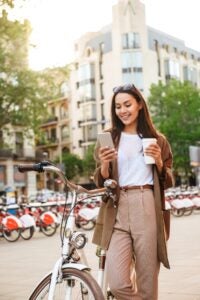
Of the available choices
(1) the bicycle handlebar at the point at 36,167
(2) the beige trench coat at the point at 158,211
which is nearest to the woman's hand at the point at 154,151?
(2) the beige trench coat at the point at 158,211

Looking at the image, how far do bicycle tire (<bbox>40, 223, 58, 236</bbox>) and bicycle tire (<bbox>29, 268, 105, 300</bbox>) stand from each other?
39.7 ft

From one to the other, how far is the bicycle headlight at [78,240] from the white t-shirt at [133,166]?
49 cm

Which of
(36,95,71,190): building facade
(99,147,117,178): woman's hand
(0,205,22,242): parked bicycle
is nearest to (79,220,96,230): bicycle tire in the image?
(0,205,22,242): parked bicycle

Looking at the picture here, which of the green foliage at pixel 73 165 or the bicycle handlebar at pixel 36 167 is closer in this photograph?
the bicycle handlebar at pixel 36 167

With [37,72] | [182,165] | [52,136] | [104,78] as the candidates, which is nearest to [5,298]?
[37,72]

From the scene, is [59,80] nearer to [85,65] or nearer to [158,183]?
[158,183]

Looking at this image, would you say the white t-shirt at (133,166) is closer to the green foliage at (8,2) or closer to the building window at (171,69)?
the green foliage at (8,2)

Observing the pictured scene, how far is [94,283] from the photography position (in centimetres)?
319

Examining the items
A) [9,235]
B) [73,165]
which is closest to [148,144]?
[9,235]

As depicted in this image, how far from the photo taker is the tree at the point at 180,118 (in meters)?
50.1

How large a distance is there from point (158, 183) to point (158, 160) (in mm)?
161

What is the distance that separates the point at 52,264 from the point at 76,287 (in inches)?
239

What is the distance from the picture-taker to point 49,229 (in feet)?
52.6

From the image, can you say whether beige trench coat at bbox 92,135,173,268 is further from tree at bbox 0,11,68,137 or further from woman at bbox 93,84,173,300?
tree at bbox 0,11,68,137
